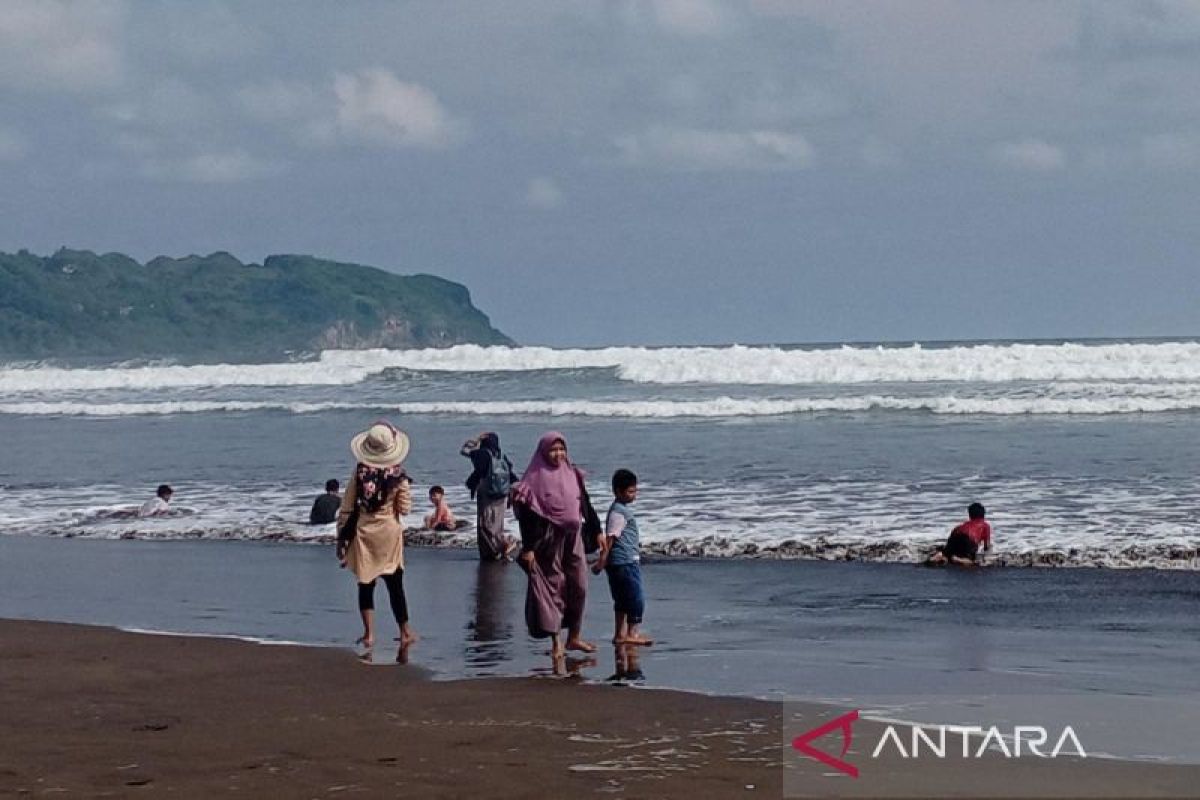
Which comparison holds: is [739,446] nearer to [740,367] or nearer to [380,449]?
[380,449]

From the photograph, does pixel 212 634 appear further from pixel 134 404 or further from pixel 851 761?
A: pixel 134 404

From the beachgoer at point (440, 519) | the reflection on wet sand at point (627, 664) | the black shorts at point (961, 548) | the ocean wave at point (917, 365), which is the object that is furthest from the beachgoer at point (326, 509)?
the ocean wave at point (917, 365)

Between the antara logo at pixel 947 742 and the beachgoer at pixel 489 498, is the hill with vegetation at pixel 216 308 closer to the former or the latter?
the beachgoer at pixel 489 498

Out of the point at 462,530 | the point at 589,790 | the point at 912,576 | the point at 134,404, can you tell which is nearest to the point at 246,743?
the point at 589,790

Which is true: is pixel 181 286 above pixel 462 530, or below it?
above

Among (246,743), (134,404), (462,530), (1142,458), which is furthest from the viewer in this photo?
(134,404)

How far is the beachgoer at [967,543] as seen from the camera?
13680 millimetres

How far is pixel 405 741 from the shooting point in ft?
23.7

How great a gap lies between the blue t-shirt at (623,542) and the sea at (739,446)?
14.7 ft

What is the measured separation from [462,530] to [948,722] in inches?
390

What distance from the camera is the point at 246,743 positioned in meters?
7.23

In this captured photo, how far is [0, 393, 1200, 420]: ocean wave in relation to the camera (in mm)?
28141

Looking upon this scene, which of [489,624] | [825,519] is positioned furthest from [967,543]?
[489,624]

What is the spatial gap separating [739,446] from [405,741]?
17007 millimetres
